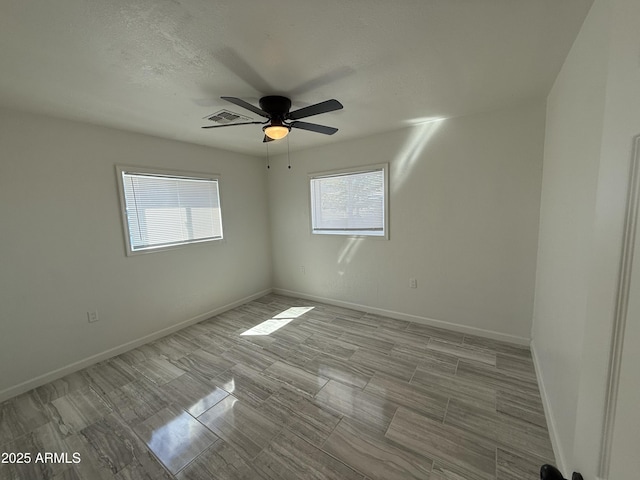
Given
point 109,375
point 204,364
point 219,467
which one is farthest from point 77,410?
point 219,467

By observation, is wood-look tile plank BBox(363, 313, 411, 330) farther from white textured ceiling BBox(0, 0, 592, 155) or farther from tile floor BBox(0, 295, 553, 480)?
white textured ceiling BBox(0, 0, 592, 155)

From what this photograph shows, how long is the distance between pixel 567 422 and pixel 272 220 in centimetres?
407

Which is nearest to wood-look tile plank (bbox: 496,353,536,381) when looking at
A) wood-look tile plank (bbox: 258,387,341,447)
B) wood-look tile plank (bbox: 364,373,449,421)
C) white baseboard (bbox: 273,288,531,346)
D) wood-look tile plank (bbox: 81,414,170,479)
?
white baseboard (bbox: 273,288,531,346)

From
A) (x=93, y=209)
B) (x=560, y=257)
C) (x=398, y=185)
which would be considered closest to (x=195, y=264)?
(x=93, y=209)

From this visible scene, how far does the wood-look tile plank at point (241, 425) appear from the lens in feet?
5.40

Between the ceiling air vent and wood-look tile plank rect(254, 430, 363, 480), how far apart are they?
2.63 m

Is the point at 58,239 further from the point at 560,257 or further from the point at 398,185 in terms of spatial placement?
the point at 560,257

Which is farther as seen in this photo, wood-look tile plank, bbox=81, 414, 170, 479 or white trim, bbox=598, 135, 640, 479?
wood-look tile plank, bbox=81, 414, 170, 479

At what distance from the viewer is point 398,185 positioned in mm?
3189

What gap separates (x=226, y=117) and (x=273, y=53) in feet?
3.40

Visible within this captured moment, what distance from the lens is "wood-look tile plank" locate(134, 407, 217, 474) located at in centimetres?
158

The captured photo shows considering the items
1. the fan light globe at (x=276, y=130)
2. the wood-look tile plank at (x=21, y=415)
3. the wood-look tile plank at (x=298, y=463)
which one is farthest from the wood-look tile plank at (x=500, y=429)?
the wood-look tile plank at (x=21, y=415)

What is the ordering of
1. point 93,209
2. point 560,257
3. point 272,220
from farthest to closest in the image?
1. point 272,220
2. point 93,209
3. point 560,257

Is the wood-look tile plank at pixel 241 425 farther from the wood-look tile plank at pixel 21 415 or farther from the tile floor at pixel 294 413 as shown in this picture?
the wood-look tile plank at pixel 21 415
